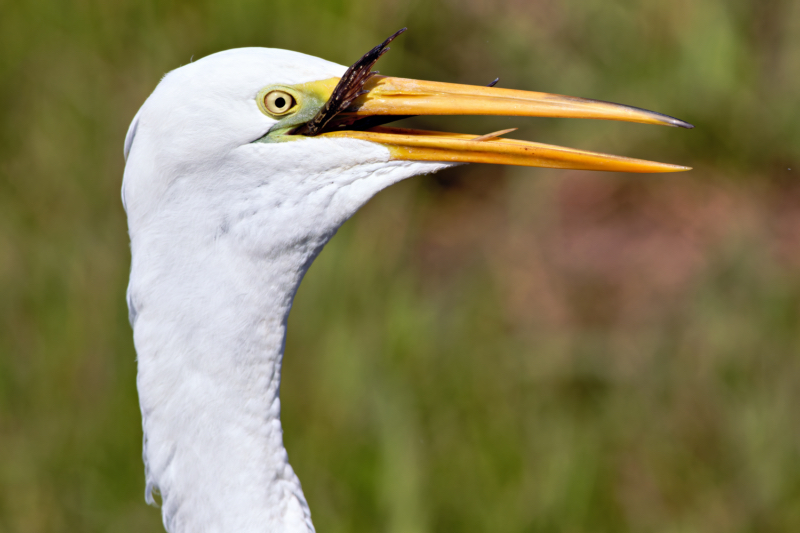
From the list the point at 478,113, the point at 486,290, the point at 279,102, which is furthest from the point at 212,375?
the point at 486,290

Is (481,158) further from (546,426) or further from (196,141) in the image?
(546,426)

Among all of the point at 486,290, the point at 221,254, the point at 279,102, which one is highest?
the point at 279,102

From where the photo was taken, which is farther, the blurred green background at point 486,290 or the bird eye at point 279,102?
the blurred green background at point 486,290

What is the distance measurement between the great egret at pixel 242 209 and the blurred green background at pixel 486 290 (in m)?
1.42

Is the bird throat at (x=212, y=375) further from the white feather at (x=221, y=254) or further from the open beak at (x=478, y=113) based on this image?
the open beak at (x=478, y=113)

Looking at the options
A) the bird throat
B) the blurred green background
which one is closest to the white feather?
the bird throat

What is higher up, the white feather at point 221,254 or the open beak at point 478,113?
the open beak at point 478,113

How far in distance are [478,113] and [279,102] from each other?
→ 35cm

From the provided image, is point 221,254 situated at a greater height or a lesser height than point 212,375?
greater

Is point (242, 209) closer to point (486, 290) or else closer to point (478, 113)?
point (478, 113)

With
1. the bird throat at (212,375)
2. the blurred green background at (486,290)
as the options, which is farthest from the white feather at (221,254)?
the blurred green background at (486,290)

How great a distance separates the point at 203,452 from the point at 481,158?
71 centimetres

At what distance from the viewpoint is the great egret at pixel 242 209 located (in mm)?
1243

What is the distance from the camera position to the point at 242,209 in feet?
4.12
